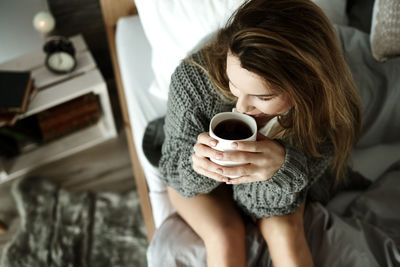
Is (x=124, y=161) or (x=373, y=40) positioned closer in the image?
(x=373, y=40)

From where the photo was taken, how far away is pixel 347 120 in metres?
0.85

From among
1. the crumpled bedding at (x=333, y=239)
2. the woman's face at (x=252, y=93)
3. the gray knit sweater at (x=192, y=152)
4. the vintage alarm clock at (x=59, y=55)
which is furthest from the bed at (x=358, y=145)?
the woman's face at (x=252, y=93)

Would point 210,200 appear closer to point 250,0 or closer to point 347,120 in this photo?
point 347,120

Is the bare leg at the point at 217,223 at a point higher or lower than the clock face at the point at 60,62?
lower

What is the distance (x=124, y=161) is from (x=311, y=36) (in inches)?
46.2

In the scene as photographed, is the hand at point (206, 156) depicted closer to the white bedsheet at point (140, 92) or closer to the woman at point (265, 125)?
the woman at point (265, 125)

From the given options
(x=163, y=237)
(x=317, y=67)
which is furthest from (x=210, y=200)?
(x=317, y=67)

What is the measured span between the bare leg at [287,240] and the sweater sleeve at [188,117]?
193 mm

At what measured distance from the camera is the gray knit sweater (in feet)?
2.71

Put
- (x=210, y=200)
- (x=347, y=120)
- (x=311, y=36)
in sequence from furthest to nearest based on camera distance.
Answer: (x=210, y=200) → (x=347, y=120) → (x=311, y=36)

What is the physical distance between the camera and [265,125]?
0.92 m

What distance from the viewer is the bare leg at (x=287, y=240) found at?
0.84 m

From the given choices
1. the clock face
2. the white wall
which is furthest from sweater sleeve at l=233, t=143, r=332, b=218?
the white wall

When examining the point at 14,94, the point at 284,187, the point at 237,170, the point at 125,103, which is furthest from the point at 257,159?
the point at 14,94
